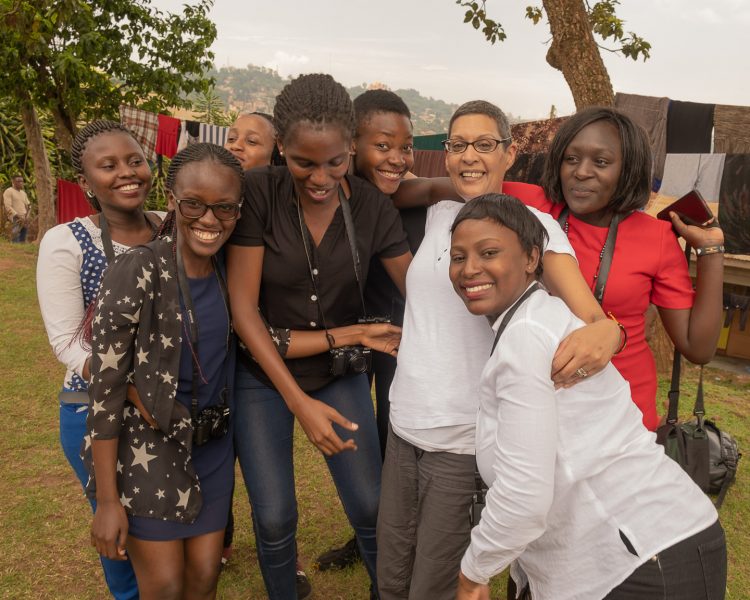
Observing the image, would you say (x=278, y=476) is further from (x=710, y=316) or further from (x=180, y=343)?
(x=710, y=316)

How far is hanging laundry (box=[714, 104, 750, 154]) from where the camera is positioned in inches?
246

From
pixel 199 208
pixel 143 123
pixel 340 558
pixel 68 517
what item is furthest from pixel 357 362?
pixel 143 123

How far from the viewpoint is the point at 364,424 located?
2553 millimetres

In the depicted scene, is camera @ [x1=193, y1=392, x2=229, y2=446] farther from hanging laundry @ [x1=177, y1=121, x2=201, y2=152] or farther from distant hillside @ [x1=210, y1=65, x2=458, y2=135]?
distant hillside @ [x1=210, y1=65, x2=458, y2=135]

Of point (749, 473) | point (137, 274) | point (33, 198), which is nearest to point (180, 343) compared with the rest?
point (137, 274)

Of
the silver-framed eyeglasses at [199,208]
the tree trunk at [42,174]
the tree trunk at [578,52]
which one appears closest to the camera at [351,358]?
the silver-framed eyeglasses at [199,208]

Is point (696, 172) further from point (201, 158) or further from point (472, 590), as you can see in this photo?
point (472, 590)

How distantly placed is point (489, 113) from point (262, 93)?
138432mm

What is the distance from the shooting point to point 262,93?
131m

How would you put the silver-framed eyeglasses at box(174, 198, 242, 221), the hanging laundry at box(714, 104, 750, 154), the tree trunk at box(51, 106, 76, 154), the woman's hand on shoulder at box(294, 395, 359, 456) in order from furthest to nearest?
the tree trunk at box(51, 106, 76, 154)
the hanging laundry at box(714, 104, 750, 154)
the woman's hand on shoulder at box(294, 395, 359, 456)
the silver-framed eyeglasses at box(174, 198, 242, 221)

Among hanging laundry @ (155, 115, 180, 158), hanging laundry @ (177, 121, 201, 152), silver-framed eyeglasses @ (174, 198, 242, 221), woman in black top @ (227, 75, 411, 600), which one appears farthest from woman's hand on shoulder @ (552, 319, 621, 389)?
hanging laundry @ (155, 115, 180, 158)

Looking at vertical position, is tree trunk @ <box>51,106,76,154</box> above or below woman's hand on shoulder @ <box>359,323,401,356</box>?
above

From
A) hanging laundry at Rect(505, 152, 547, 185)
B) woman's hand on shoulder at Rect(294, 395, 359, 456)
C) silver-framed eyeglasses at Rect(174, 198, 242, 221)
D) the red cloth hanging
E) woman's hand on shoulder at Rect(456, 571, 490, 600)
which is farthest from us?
the red cloth hanging

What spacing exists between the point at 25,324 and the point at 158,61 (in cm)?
575
